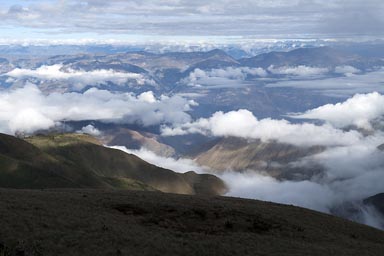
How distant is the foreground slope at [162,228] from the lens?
36188 millimetres

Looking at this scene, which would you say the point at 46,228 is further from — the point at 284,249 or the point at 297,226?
the point at 297,226

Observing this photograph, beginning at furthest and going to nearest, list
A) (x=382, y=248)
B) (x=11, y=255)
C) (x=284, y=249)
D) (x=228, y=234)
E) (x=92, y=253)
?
1. (x=382, y=248)
2. (x=228, y=234)
3. (x=284, y=249)
4. (x=92, y=253)
5. (x=11, y=255)

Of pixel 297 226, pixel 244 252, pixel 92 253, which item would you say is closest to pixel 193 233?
pixel 244 252

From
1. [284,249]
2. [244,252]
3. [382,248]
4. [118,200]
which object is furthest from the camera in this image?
[118,200]

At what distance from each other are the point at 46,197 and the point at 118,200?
8891 mm

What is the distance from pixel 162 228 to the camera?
45188mm

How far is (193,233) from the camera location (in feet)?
141

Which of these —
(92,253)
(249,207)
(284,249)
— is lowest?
(249,207)

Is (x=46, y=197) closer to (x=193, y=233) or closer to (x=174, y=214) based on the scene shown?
(x=174, y=214)

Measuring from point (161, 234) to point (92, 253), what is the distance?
930 cm

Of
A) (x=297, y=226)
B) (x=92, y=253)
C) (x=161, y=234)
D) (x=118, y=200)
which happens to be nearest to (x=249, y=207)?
(x=297, y=226)

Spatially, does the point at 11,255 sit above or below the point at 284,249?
above

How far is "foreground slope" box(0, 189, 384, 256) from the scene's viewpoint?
36188 mm

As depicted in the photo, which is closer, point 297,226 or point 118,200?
point 297,226
